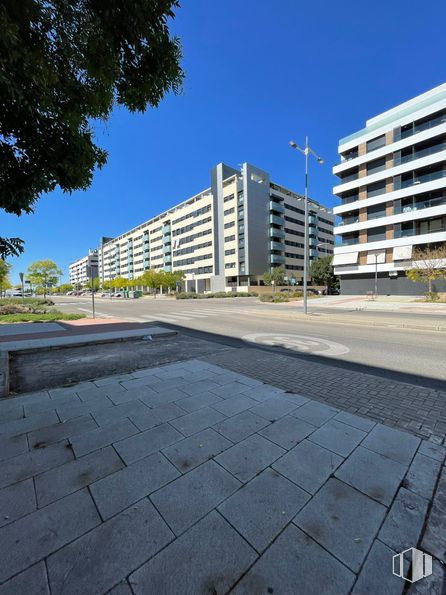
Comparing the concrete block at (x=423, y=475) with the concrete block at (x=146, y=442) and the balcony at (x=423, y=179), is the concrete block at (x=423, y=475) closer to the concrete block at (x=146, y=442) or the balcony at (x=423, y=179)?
the concrete block at (x=146, y=442)

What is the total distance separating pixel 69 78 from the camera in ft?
10.2

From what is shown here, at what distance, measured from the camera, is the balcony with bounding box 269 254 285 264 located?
60.4m

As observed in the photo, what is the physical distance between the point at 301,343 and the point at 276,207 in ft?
190

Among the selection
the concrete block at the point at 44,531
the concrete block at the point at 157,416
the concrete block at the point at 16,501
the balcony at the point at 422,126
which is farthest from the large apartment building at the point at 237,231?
the concrete block at the point at 44,531

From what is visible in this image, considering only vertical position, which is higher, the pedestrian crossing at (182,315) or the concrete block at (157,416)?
the concrete block at (157,416)

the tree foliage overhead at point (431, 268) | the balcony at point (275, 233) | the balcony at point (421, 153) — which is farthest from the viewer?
the balcony at point (275, 233)

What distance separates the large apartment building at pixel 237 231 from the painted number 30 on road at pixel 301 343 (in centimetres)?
4723

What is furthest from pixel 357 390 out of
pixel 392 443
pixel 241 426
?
pixel 241 426

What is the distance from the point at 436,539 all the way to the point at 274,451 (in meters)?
1.34

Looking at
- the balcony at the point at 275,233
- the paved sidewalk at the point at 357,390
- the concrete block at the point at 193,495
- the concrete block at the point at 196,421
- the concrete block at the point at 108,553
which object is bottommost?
the paved sidewalk at the point at 357,390

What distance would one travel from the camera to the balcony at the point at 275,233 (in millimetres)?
60491

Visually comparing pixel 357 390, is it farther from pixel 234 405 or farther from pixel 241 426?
pixel 241 426

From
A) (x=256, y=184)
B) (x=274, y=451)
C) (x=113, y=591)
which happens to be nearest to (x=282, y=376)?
(x=274, y=451)

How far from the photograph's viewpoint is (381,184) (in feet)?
119
